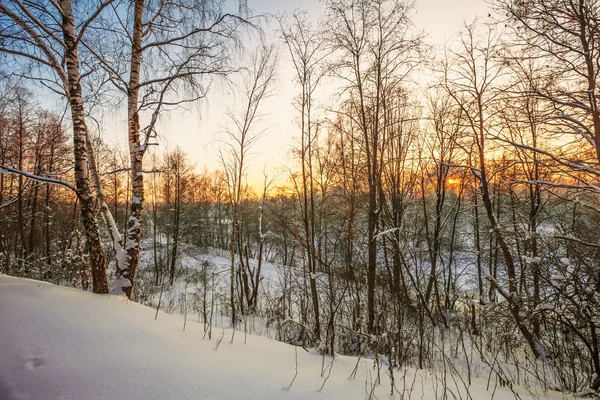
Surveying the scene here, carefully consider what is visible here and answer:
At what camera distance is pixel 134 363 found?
2262 millimetres

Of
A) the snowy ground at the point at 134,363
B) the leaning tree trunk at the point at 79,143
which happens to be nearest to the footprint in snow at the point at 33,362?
the snowy ground at the point at 134,363

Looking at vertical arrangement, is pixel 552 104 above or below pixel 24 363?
above

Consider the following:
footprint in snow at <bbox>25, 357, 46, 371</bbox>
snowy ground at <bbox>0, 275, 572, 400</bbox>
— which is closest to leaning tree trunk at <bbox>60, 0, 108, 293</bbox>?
snowy ground at <bbox>0, 275, 572, 400</bbox>

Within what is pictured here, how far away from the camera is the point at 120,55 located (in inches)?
195

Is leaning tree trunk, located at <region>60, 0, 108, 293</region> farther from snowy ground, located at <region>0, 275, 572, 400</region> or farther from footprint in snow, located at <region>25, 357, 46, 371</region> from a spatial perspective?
footprint in snow, located at <region>25, 357, 46, 371</region>

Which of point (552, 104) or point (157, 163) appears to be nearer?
point (552, 104)

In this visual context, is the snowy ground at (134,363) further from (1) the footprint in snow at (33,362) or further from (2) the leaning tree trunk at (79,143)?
(2) the leaning tree trunk at (79,143)

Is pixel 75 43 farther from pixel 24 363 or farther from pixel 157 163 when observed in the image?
pixel 157 163

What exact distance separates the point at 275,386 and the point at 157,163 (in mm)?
18083

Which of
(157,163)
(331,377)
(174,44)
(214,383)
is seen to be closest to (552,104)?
(331,377)

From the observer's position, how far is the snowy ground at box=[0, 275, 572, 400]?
198 centimetres

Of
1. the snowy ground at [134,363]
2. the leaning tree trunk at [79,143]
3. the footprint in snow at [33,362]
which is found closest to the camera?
the snowy ground at [134,363]

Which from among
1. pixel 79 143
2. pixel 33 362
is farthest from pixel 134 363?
pixel 79 143

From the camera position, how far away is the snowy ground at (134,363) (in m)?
1.98
